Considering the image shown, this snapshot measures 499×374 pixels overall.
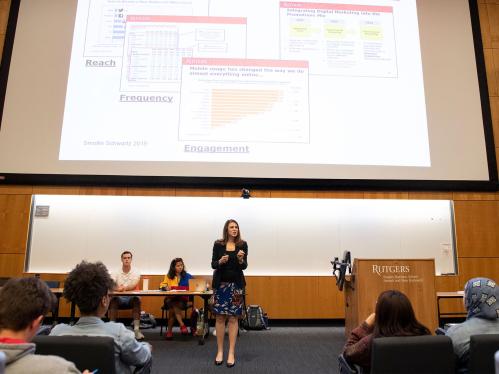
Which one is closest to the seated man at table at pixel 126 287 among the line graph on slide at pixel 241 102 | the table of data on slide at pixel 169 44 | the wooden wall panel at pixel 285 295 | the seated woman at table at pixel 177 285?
the seated woman at table at pixel 177 285

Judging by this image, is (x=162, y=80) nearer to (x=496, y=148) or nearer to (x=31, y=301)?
(x=31, y=301)

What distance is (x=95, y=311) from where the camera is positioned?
1.81 metres

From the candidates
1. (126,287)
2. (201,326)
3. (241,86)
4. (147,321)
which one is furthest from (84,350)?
(241,86)

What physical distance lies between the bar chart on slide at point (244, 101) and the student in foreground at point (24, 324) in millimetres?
4253

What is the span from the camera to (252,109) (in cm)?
546

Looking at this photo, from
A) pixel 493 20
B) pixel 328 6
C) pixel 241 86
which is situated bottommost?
pixel 241 86

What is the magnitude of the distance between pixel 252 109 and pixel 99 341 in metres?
4.29

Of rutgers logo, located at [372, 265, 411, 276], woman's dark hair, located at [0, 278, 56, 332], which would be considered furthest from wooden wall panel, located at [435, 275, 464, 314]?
woman's dark hair, located at [0, 278, 56, 332]

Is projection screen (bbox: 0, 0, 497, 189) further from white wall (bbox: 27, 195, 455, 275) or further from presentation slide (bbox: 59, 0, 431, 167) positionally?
white wall (bbox: 27, 195, 455, 275)

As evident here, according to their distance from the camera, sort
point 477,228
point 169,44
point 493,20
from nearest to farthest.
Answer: point 169,44 → point 477,228 → point 493,20

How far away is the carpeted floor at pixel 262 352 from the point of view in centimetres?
355

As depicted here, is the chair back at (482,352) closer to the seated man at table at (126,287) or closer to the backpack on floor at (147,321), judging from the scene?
the seated man at table at (126,287)

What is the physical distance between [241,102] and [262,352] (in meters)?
3.24

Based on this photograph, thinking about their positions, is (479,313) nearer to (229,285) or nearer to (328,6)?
(229,285)
